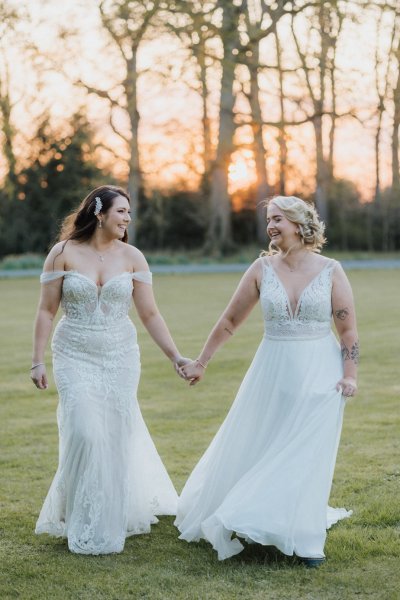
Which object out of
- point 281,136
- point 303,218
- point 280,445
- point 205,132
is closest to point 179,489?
point 280,445

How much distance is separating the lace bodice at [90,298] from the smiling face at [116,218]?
0.27 metres

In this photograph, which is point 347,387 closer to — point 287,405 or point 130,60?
point 287,405

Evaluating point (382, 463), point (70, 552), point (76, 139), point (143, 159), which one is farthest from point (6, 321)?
point (76, 139)

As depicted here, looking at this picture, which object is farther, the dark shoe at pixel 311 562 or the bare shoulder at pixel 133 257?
the bare shoulder at pixel 133 257

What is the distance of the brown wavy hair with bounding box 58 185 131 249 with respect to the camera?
17.3 ft

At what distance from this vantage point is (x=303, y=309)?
4.96 m

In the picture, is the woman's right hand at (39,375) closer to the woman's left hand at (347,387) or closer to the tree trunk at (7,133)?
the woman's left hand at (347,387)

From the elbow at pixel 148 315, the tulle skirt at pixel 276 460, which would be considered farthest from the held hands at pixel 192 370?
the tulle skirt at pixel 276 460

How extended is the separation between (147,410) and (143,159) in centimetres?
2695

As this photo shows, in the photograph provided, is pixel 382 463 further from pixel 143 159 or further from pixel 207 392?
pixel 143 159

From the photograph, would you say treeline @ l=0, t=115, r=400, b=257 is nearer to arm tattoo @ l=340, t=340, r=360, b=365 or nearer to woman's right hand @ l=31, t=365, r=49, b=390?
woman's right hand @ l=31, t=365, r=49, b=390

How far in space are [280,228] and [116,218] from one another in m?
0.97

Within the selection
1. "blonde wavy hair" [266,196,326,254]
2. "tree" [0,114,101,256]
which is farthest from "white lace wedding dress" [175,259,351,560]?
"tree" [0,114,101,256]

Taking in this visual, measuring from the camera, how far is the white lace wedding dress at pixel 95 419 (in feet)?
16.4
